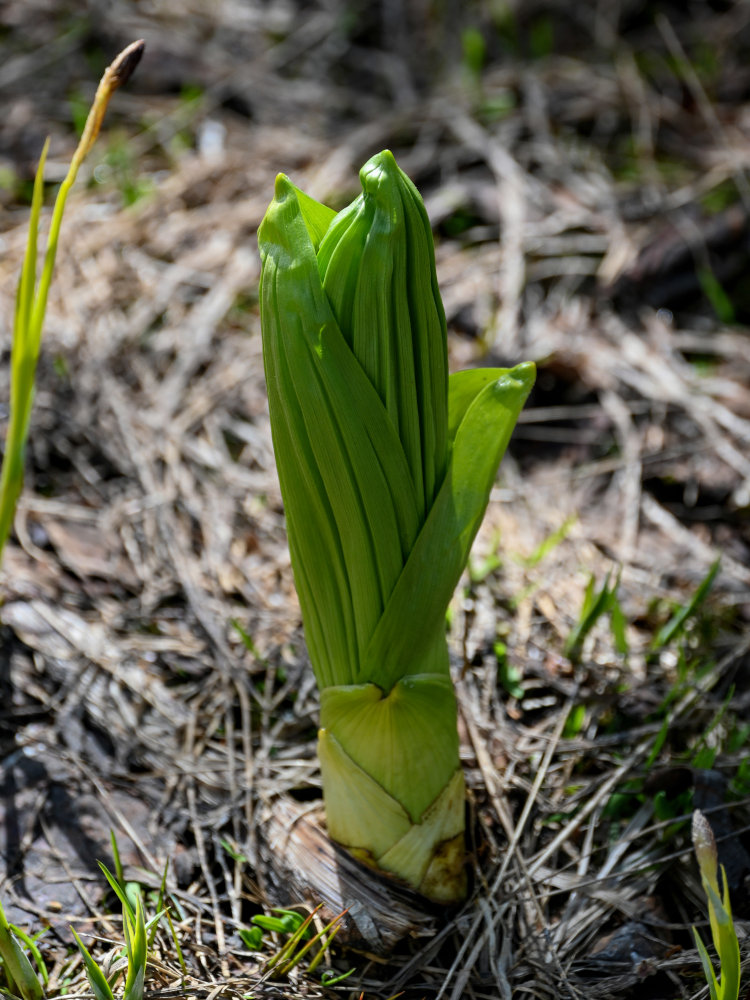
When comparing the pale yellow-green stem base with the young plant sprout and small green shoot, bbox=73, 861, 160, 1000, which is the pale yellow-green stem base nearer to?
the young plant sprout

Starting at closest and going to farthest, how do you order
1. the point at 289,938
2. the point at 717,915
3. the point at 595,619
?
the point at 717,915 < the point at 289,938 < the point at 595,619

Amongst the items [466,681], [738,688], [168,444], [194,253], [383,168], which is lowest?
[738,688]

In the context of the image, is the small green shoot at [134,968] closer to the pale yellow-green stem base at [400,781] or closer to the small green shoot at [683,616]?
the pale yellow-green stem base at [400,781]

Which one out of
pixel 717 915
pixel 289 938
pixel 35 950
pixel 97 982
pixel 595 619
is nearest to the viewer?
pixel 717 915

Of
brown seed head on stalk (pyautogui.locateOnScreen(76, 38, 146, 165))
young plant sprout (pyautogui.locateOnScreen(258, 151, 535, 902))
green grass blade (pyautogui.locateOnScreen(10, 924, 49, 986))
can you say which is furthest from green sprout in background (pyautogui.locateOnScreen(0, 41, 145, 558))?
green grass blade (pyautogui.locateOnScreen(10, 924, 49, 986))

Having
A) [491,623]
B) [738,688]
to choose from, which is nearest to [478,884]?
[491,623]

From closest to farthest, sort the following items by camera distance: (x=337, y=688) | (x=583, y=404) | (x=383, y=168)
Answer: (x=383, y=168), (x=337, y=688), (x=583, y=404)

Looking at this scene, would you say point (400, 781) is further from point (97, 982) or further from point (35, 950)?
point (35, 950)

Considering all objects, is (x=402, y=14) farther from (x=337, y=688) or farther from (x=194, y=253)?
(x=337, y=688)

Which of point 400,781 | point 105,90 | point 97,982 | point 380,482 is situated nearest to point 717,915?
point 400,781
